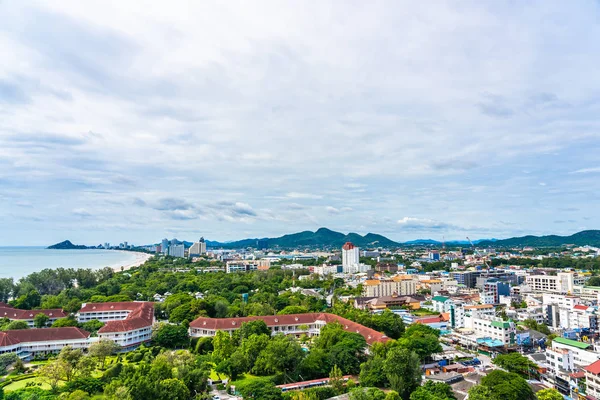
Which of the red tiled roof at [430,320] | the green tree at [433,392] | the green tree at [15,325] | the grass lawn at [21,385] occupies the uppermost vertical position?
the green tree at [15,325]

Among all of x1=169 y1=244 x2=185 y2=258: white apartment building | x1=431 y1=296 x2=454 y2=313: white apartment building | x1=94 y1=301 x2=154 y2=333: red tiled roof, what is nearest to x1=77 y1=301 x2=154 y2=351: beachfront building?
x1=94 y1=301 x2=154 y2=333: red tiled roof

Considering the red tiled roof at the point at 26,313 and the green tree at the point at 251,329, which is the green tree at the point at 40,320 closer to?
the red tiled roof at the point at 26,313

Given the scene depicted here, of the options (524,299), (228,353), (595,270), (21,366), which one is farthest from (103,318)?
(595,270)

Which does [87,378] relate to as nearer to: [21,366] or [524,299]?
[21,366]

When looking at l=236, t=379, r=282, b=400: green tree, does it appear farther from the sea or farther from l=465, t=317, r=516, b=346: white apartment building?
the sea

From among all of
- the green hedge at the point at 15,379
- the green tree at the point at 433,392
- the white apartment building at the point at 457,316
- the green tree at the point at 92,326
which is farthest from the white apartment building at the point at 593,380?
the green tree at the point at 92,326

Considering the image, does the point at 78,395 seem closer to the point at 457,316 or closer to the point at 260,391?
the point at 260,391
